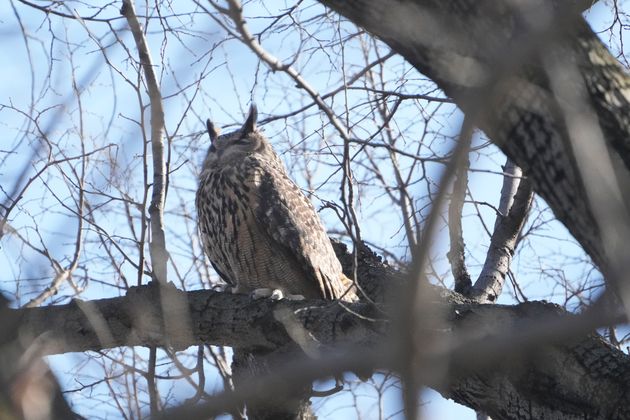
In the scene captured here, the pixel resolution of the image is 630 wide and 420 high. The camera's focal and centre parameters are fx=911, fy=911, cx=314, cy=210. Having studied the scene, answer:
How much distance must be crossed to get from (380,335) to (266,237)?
162cm

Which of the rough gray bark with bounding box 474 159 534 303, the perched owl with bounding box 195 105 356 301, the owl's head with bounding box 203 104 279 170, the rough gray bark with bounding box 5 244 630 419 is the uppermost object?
the owl's head with bounding box 203 104 279 170

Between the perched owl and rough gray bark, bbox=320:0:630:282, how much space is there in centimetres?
245

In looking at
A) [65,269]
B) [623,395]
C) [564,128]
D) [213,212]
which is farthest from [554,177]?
[213,212]

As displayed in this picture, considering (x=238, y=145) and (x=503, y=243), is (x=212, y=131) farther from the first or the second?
(x=503, y=243)

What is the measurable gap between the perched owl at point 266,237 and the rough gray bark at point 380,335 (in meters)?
0.64

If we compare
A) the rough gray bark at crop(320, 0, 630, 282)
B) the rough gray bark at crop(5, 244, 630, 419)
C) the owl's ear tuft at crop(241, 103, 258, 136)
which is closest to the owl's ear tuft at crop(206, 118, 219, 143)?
the owl's ear tuft at crop(241, 103, 258, 136)

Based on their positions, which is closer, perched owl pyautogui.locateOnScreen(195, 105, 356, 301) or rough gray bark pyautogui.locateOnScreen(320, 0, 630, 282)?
rough gray bark pyautogui.locateOnScreen(320, 0, 630, 282)

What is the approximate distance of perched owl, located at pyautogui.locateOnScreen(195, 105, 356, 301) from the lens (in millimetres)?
4656

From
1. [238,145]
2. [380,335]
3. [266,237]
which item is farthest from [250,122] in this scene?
[380,335]

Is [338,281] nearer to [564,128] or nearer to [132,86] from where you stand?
[132,86]

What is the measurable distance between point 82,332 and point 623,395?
79.7 inches

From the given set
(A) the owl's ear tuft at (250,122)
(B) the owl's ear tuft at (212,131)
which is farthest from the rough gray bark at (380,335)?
(B) the owl's ear tuft at (212,131)

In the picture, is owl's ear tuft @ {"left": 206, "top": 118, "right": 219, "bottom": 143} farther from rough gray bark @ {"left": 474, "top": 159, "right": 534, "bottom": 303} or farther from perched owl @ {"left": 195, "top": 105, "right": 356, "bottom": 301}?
rough gray bark @ {"left": 474, "top": 159, "right": 534, "bottom": 303}

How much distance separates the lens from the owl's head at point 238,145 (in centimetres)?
518
